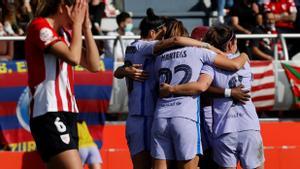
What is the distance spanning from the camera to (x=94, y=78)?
10672mm

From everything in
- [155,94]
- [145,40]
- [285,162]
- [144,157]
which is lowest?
[285,162]

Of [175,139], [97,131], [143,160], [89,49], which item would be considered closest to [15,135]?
[97,131]

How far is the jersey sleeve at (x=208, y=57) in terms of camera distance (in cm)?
745

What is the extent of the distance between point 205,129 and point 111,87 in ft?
9.98

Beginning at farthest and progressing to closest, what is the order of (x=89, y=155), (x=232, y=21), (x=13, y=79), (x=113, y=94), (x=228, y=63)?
(x=232, y=21) < (x=113, y=94) < (x=13, y=79) < (x=89, y=155) < (x=228, y=63)

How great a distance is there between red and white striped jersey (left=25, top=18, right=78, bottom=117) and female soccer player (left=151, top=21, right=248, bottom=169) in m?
1.77

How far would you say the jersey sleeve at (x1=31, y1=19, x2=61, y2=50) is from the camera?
18.7ft

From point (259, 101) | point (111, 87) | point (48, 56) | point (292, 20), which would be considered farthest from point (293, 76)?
point (48, 56)

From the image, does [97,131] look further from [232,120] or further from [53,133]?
[53,133]

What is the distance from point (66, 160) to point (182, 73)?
6.68 feet

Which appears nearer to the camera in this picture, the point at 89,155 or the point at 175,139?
the point at 175,139

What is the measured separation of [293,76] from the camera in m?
11.5

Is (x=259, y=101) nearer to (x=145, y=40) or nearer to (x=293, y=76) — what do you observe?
(x=293, y=76)

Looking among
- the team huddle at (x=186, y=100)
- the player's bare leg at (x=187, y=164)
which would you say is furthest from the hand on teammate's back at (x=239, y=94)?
the player's bare leg at (x=187, y=164)
